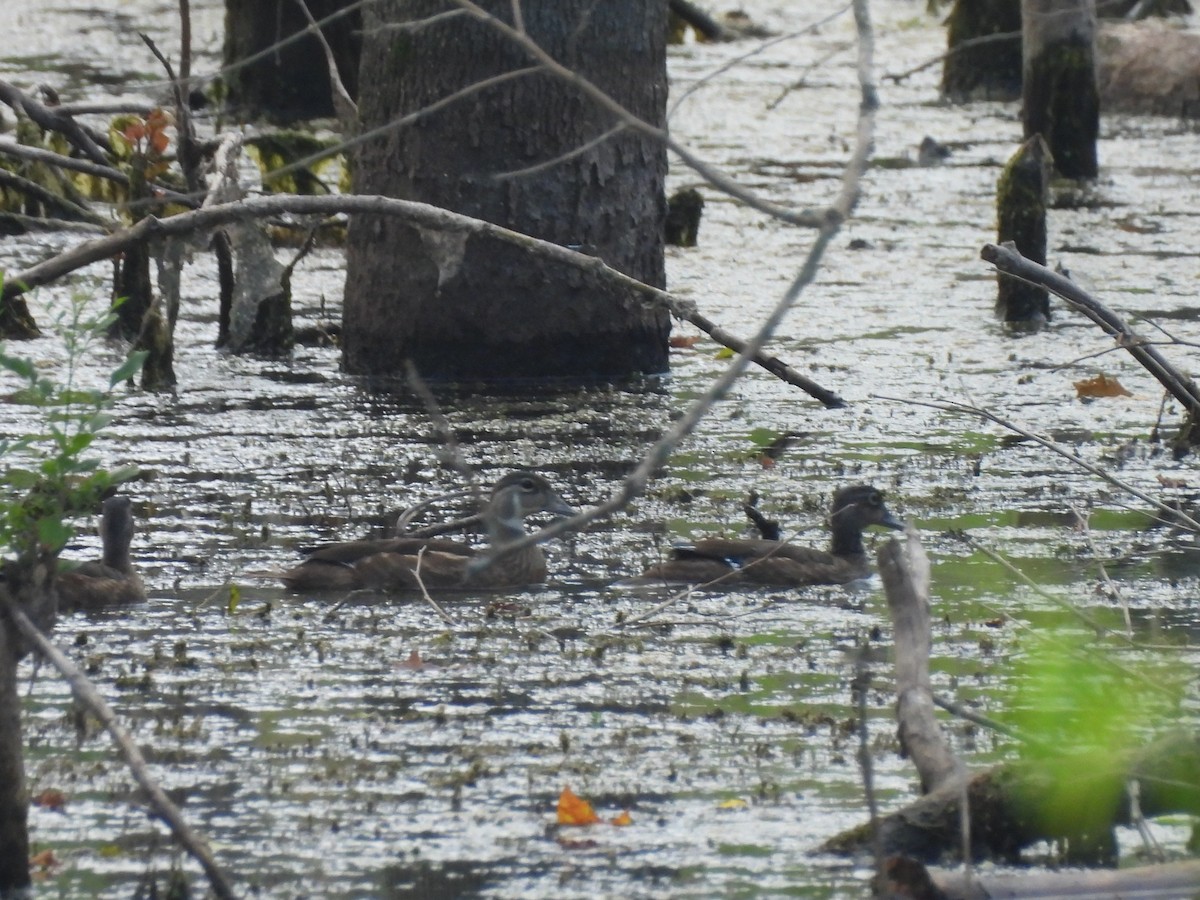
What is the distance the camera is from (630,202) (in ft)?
37.6

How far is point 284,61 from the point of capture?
22250 millimetres

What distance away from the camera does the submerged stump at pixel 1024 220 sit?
42.0 feet

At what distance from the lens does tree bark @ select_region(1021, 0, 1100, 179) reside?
17.6 meters

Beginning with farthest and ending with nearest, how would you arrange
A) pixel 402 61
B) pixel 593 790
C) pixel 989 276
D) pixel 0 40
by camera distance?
pixel 0 40, pixel 989 276, pixel 402 61, pixel 593 790

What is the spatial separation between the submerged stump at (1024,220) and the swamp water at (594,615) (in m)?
0.19

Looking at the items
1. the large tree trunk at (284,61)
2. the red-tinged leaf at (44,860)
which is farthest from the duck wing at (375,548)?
the large tree trunk at (284,61)

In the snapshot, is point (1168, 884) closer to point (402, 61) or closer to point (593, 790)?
point (593, 790)

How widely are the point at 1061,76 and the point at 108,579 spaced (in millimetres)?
12236

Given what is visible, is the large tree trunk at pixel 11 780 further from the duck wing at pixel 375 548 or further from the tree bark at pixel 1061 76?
the tree bark at pixel 1061 76

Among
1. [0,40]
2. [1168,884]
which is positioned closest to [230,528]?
[1168,884]

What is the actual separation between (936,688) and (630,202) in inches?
215

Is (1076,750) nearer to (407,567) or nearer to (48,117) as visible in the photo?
(407,567)

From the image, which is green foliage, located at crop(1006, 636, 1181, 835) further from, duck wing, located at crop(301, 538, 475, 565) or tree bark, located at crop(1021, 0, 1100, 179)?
tree bark, located at crop(1021, 0, 1100, 179)

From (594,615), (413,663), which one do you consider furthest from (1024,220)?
(413,663)
